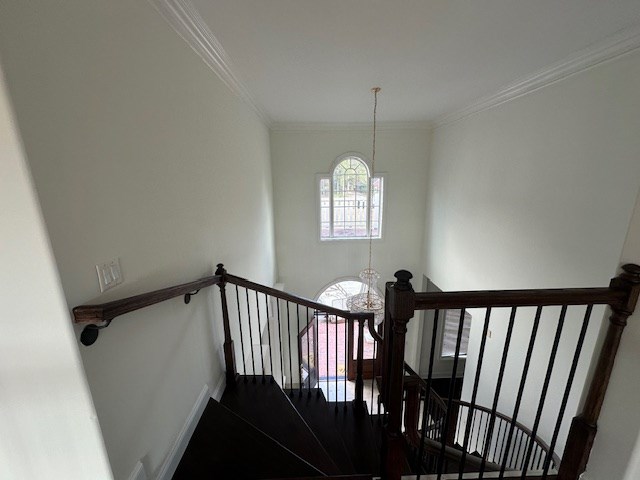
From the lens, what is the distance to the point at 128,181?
118 centimetres

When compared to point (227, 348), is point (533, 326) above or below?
above

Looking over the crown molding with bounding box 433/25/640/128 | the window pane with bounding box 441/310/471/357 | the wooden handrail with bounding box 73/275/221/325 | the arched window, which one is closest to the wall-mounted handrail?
the wooden handrail with bounding box 73/275/221/325

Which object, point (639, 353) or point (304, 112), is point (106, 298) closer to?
point (639, 353)

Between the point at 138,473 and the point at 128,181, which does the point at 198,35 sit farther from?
the point at 138,473

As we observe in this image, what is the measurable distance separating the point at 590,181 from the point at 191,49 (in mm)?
3073

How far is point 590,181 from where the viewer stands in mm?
2154

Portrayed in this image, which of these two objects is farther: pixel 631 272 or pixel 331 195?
pixel 331 195

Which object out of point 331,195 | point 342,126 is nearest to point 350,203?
point 331,195

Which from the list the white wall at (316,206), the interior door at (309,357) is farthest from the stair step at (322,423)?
the white wall at (316,206)

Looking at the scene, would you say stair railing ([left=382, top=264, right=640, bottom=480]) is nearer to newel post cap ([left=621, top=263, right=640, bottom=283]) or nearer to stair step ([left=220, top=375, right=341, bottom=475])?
newel post cap ([left=621, top=263, right=640, bottom=283])

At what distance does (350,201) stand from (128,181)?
4613 millimetres

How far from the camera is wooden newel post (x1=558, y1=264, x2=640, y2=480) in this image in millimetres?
993

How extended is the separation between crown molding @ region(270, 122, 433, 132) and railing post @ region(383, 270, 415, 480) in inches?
180

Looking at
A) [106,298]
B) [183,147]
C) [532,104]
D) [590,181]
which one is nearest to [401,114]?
[532,104]
